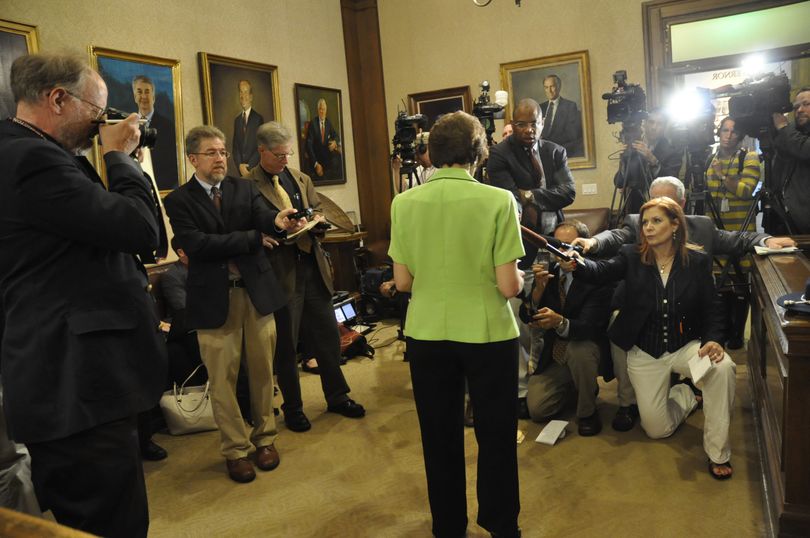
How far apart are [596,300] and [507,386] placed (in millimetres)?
1497

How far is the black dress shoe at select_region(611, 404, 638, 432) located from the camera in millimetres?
3379

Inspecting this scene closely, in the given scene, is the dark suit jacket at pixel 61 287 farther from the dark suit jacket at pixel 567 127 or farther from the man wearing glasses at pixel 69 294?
the dark suit jacket at pixel 567 127

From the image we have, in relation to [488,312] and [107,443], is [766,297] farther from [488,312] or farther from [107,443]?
[107,443]

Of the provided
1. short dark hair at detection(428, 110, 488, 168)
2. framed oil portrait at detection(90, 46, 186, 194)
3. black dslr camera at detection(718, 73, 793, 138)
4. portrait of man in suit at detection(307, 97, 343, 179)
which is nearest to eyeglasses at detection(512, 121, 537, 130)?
black dslr camera at detection(718, 73, 793, 138)

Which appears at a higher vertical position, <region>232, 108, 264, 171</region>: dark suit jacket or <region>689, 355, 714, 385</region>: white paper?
<region>232, 108, 264, 171</region>: dark suit jacket

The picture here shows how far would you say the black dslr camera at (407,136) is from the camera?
403 cm

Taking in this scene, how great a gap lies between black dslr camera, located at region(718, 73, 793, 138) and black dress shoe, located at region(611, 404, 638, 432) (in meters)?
1.90

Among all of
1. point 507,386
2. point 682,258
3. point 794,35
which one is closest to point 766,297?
point 682,258

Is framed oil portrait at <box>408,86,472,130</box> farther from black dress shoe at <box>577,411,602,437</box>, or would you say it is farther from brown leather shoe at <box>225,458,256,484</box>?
brown leather shoe at <box>225,458,256,484</box>

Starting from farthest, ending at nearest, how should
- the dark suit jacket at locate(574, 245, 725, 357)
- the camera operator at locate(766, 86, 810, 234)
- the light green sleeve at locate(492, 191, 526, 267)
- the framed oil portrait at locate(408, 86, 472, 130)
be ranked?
the framed oil portrait at locate(408, 86, 472, 130) → the camera operator at locate(766, 86, 810, 234) → the dark suit jacket at locate(574, 245, 725, 357) → the light green sleeve at locate(492, 191, 526, 267)

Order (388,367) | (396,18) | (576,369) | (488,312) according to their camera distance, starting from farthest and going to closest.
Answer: (396,18) → (388,367) → (576,369) → (488,312)

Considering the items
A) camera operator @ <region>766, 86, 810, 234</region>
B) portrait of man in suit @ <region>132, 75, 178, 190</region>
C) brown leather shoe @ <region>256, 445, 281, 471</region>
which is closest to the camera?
brown leather shoe @ <region>256, 445, 281, 471</region>

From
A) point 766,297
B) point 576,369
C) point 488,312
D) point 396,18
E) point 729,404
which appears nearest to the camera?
point 488,312

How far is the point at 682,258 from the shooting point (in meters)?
3.16
